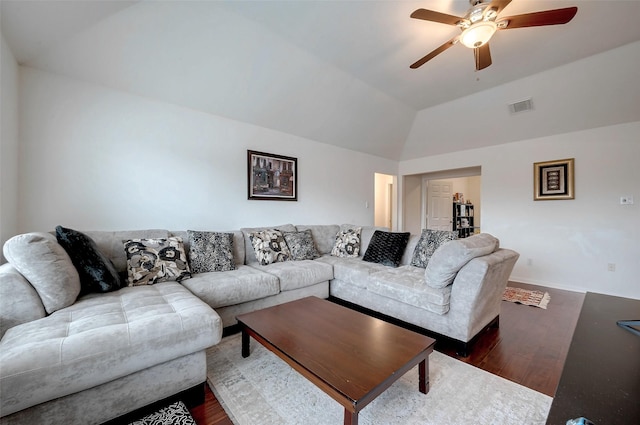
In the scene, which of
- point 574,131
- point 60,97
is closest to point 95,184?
point 60,97

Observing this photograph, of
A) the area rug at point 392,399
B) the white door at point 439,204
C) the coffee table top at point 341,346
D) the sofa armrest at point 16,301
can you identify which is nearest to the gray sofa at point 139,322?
the sofa armrest at point 16,301

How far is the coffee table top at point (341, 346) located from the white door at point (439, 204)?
5107 mm

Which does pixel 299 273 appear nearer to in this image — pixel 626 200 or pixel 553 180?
pixel 553 180

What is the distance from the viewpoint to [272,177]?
3.71 m

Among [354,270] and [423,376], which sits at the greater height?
[354,270]

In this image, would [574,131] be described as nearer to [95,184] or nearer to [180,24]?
[180,24]

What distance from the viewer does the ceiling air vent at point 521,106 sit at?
141 inches

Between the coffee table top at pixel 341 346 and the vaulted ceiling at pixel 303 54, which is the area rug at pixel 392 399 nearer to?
the coffee table top at pixel 341 346

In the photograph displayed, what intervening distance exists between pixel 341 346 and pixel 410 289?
1.02 meters

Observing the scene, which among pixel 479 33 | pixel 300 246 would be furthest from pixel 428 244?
pixel 479 33

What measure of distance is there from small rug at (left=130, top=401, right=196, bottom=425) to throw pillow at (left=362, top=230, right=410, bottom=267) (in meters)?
2.20

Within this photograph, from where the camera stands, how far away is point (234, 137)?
132 inches

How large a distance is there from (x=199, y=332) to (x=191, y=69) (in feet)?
8.27

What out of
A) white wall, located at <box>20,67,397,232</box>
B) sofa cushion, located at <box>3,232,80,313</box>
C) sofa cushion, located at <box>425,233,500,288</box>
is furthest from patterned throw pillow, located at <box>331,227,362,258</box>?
sofa cushion, located at <box>3,232,80,313</box>
